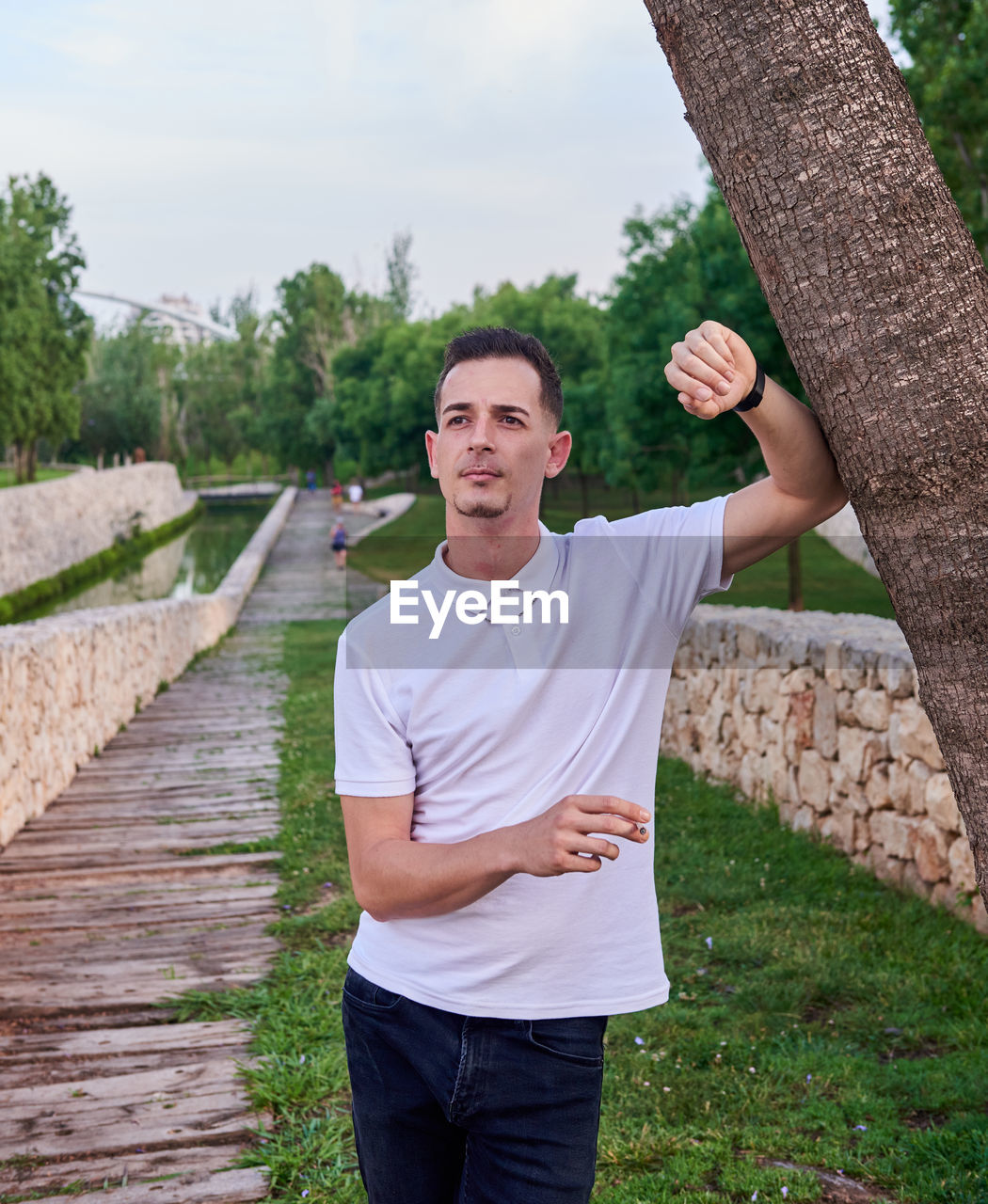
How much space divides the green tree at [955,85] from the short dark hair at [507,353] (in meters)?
12.5

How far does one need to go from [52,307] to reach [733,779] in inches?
1674

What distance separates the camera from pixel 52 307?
4350 cm

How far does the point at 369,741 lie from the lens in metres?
1.81

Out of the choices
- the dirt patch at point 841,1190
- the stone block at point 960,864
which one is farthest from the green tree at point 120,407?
the dirt patch at point 841,1190

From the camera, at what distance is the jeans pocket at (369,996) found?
188 centimetres

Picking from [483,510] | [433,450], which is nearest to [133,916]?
[433,450]

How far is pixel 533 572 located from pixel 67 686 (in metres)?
7.19

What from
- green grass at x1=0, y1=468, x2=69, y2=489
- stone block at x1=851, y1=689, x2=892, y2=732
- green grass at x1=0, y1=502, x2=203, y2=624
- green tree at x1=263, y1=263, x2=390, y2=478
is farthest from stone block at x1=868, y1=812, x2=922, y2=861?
green tree at x1=263, y1=263, x2=390, y2=478

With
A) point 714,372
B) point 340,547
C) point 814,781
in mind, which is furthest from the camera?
point 340,547

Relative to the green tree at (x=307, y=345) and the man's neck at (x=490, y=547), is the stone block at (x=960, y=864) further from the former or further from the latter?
the green tree at (x=307, y=345)

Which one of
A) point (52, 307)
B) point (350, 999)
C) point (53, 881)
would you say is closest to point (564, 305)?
point (52, 307)

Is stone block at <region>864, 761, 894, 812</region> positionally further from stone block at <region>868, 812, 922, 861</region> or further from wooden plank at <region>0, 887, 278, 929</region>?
wooden plank at <region>0, 887, 278, 929</region>

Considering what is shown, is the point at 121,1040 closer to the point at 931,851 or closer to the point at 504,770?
the point at 504,770

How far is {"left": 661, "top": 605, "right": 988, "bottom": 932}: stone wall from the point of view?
5.04 m
